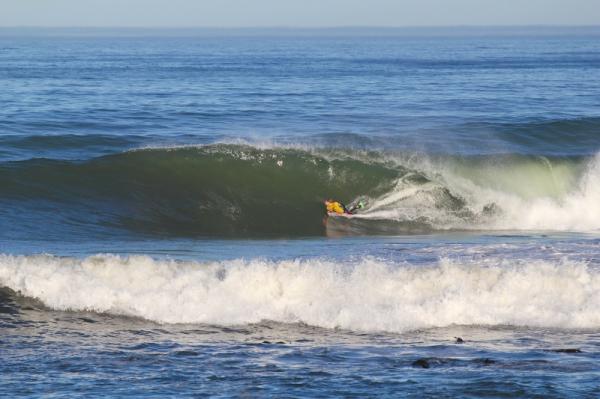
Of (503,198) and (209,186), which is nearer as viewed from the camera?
(503,198)

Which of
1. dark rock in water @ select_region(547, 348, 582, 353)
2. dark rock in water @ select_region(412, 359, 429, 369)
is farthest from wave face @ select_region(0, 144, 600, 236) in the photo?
dark rock in water @ select_region(412, 359, 429, 369)

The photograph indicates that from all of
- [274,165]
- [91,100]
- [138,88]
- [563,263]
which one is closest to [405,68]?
[138,88]

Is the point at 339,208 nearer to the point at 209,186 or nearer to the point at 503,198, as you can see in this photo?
the point at 209,186

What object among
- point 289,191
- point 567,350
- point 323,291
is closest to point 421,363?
point 567,350

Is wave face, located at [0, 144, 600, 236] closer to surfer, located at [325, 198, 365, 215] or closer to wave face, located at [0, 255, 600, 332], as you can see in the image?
surfer, located at [325, 198, 365, 215]

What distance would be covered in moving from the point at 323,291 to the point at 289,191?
946 centimetres

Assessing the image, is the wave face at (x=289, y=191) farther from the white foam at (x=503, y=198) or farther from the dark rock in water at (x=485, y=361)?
the dark rock in water at (x=485, y=361)

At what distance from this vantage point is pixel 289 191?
22.7 metres

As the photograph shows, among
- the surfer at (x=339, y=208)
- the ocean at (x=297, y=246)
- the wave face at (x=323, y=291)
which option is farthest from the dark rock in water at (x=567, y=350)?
the surfer at (x=339, y=208)

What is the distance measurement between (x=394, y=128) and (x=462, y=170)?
6.16 meters

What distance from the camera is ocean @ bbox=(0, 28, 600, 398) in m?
10.5

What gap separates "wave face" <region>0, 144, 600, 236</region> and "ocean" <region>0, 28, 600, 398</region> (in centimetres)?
7

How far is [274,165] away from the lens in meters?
23.9

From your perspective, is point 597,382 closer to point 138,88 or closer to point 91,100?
point 91,100
